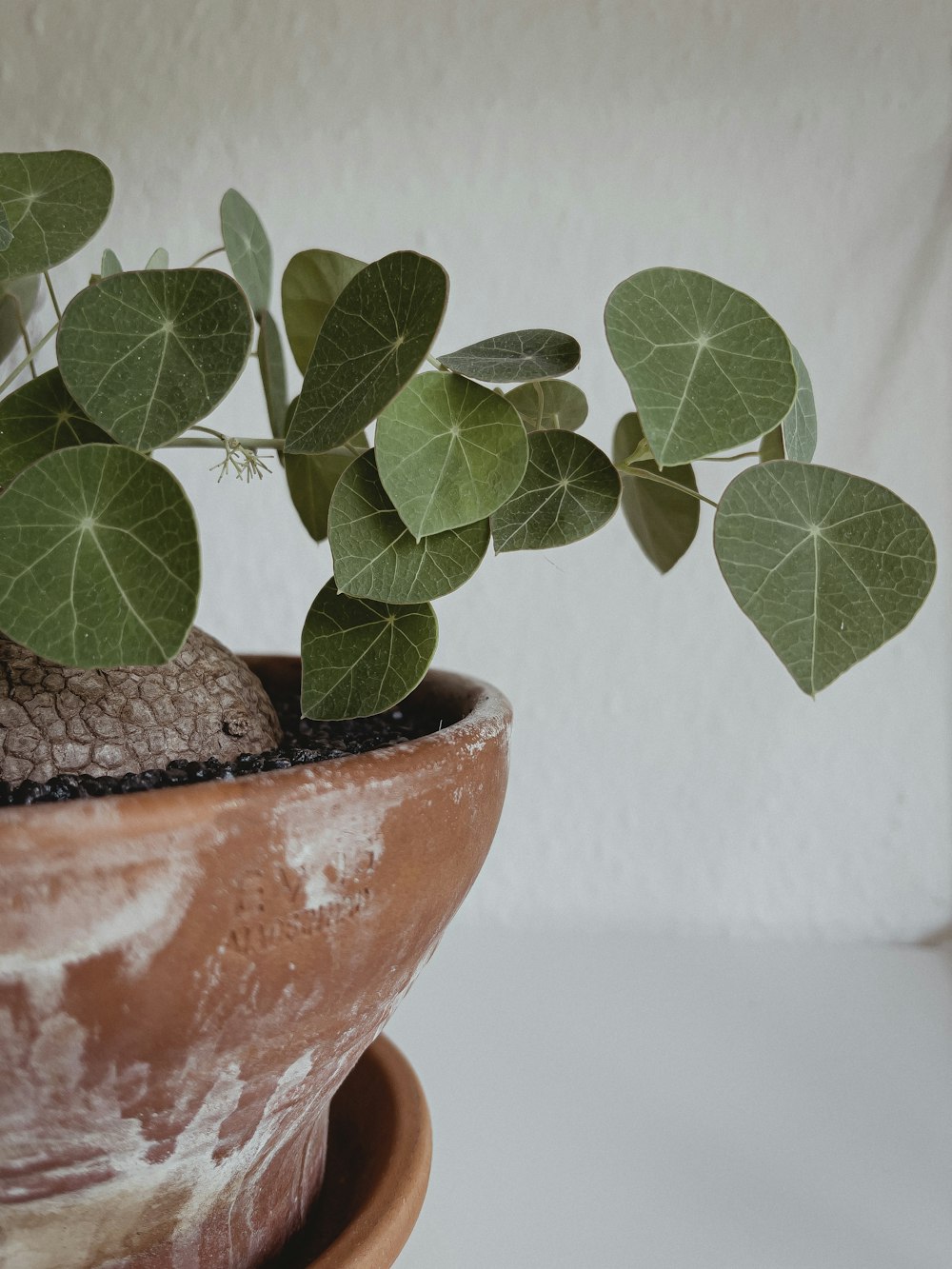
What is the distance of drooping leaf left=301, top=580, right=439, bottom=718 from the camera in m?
0.51

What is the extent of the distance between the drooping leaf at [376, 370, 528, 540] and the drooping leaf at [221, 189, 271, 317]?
0.20 metres

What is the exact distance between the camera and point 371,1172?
58 centimetres

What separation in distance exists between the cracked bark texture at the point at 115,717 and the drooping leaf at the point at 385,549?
0.42 feet

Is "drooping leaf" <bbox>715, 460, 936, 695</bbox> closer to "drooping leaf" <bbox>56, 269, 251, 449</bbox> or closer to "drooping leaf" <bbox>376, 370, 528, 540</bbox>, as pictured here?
"drooping leaf" <bbox>376, 370, 528, 540</bbox>

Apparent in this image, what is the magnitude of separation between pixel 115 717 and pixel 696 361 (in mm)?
337

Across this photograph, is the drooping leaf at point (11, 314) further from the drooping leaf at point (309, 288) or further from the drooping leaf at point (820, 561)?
the drooping leaf at point (820, 561)

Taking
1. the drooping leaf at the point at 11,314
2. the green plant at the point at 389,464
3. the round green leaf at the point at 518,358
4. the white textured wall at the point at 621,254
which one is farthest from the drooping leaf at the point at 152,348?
the white textured wall at the point at 621,254

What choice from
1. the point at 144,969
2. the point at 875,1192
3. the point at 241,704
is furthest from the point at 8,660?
the point at 875,1192

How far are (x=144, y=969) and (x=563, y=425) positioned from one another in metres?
0.48

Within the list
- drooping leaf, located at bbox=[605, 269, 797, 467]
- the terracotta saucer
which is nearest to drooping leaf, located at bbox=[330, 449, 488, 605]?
drooping leaf, located at bbox=[605, 269, 797, 467]

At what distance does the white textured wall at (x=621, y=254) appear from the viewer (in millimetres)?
1022

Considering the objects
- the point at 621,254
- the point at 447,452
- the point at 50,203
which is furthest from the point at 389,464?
the point at 621,254

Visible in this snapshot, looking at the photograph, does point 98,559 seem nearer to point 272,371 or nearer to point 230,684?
point 230,684

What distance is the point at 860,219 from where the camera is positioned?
1055 mm
